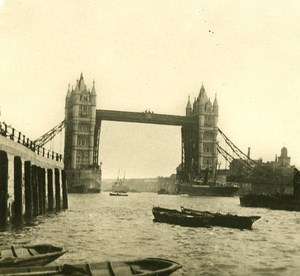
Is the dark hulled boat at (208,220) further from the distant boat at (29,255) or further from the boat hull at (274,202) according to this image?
the boat hull at (274,202)

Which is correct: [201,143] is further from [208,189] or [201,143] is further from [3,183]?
[3,183]

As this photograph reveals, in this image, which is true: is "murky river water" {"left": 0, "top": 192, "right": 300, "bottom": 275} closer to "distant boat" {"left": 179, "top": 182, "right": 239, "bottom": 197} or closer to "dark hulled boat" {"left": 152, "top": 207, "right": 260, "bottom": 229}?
"dark hulled boat" {"left": 152, "top": 207, "right": 260, "bottom": 229}

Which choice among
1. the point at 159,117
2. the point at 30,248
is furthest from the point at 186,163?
the point at 30,248

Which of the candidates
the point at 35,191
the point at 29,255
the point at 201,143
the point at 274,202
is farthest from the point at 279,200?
the point at 201,143

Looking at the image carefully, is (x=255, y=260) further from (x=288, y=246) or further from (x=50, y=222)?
(x=50, y=222)

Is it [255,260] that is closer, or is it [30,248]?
[30,248]

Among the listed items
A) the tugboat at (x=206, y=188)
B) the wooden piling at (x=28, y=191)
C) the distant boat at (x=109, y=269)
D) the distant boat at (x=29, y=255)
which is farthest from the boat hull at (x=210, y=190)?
the distant boat at (x=109, y=269)
